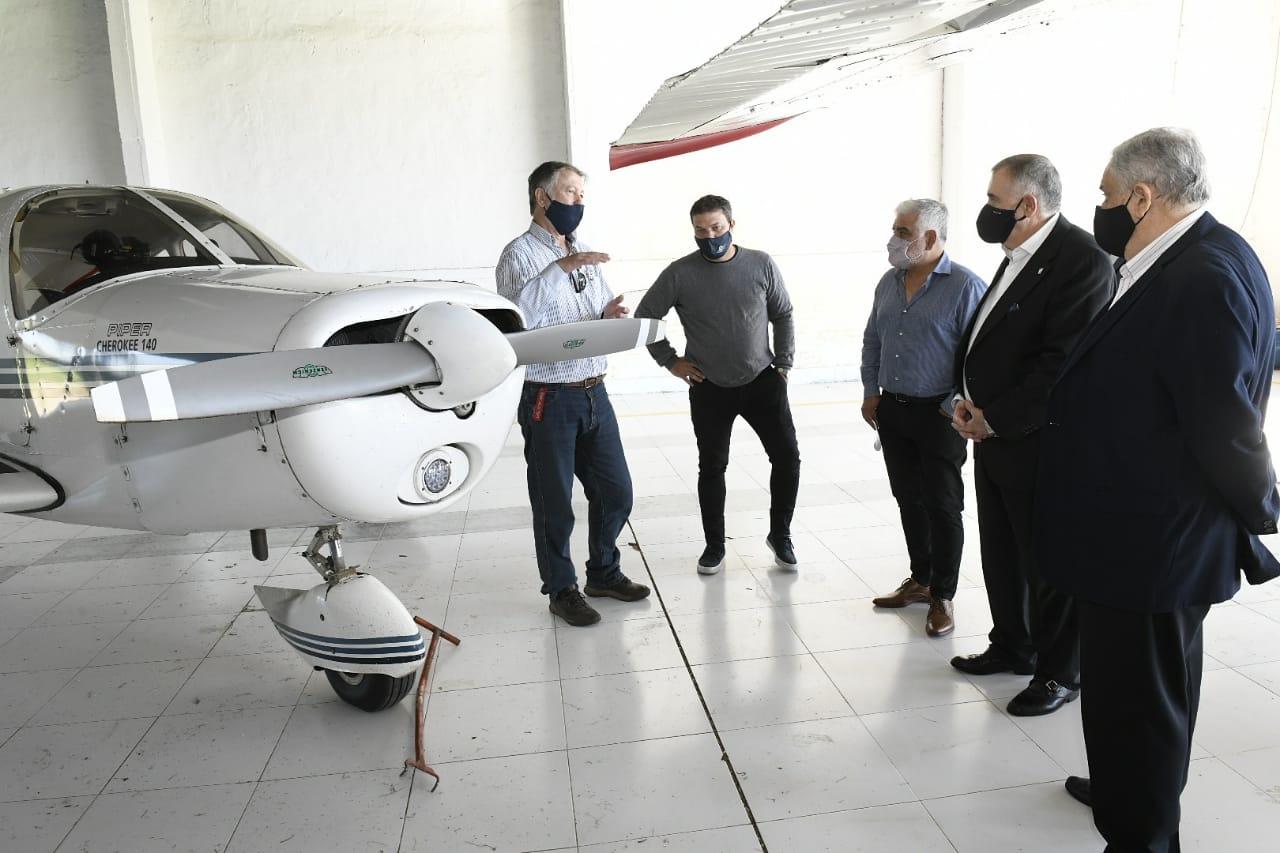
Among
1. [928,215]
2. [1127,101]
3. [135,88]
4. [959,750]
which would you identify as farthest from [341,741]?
[1127,101]

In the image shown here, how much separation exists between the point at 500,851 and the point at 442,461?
102cm

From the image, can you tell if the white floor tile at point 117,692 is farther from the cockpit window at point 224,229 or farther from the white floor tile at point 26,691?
the cockpit window at point 224,229

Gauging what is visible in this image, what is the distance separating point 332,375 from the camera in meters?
2.22

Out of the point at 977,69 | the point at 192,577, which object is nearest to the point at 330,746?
the point at 192,577

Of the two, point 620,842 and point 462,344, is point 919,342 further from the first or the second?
point 620,842

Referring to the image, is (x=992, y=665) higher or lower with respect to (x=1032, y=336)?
lower

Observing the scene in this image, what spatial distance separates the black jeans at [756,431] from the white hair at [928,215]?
1.01 meters

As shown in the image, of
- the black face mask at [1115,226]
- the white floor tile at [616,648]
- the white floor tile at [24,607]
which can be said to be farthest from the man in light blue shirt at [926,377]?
the white floor tile at [24,607]

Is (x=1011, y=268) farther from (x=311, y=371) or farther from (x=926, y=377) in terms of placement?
(x=311, y=371)

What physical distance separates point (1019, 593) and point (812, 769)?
960 millimetres

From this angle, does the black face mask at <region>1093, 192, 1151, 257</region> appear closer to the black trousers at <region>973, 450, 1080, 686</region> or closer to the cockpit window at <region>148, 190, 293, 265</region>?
the black trousers at <region>973, 450, 1080, 686</region>

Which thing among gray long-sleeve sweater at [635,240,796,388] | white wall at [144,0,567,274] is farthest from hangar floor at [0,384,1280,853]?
white wall at [144,0,567,274]

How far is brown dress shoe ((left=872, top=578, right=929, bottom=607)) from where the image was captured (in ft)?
11.8

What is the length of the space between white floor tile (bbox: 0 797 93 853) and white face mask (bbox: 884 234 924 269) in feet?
9.97
